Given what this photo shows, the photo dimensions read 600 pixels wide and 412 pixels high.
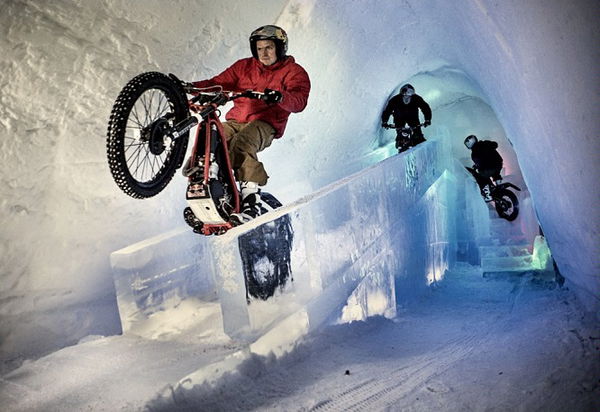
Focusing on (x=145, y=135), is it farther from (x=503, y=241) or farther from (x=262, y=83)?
(x=503, y=241)

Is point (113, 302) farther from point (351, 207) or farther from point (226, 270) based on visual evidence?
point (351, 207)

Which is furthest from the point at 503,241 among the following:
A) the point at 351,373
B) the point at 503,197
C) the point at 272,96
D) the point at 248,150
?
the point at 272,96

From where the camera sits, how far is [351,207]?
3893 mm

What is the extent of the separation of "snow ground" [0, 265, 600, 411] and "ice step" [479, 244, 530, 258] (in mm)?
5158

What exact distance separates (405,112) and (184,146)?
5584 millimetres

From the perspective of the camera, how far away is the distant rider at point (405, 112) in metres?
7.57

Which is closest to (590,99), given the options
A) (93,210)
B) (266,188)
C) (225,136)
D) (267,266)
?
(267,266)

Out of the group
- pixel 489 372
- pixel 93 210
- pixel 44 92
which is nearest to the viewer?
pixel 489 372

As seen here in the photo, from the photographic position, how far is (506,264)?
26.9 ft

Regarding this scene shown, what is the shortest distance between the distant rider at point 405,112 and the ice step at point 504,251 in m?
2.69

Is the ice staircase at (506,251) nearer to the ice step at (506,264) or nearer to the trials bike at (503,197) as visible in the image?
the ice step at (506,264)

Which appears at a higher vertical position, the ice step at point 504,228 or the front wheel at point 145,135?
the front wheel at point 145,135

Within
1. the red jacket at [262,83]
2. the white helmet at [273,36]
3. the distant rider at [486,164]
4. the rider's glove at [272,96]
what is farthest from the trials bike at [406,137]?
the rider's glove at [272,96]

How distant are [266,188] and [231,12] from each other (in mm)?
2319
